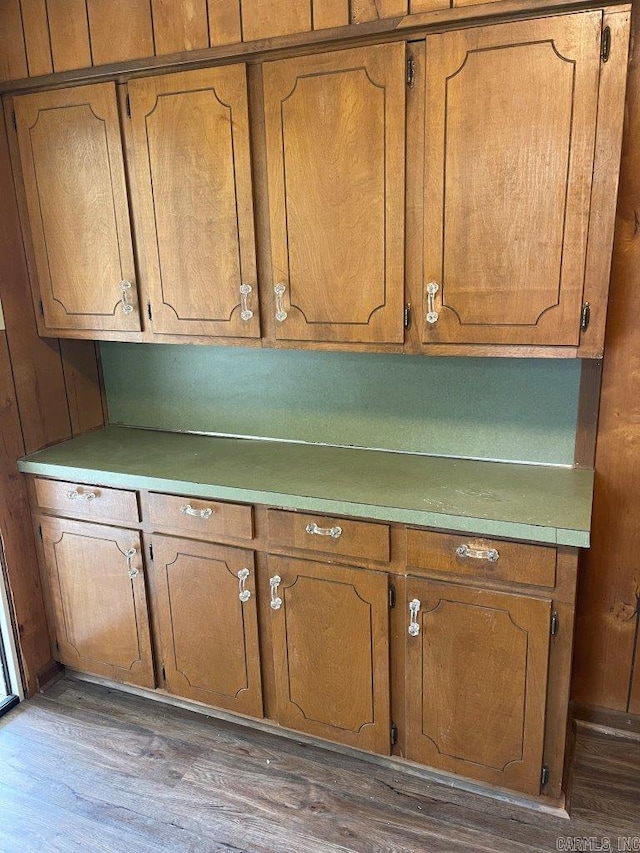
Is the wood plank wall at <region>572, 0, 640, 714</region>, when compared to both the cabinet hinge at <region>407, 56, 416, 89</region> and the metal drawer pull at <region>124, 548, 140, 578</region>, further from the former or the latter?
the metal drawer pull at <region>124, 548, 140, 578</region>

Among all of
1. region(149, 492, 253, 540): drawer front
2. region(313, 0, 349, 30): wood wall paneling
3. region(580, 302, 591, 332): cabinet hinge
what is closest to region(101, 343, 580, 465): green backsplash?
region(580, 302, 591, 332): cabinet hinge

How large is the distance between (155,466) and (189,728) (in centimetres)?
89

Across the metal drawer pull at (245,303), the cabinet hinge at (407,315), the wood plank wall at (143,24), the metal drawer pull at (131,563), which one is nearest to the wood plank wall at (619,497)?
the cabinet hinge at (407,315)

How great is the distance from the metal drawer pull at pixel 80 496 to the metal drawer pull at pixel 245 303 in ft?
2.57

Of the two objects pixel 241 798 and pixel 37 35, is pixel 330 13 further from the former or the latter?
pixel 241 798

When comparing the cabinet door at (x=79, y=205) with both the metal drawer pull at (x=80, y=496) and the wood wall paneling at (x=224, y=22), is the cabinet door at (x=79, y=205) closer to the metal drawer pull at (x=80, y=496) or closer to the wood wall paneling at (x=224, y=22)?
the wood wall paneling at (x=224, y=22)

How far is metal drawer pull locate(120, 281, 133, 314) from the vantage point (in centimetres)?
204

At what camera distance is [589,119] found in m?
1.46

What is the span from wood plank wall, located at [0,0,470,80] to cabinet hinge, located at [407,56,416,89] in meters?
0.10

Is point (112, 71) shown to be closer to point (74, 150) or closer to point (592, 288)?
point (74, 150)

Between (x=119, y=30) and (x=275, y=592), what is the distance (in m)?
1.69

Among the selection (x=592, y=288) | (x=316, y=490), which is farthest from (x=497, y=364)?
(x=316, y=490)

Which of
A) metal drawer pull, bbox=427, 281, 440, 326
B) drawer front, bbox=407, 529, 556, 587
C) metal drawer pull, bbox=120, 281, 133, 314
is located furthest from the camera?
metal drawer pull, bbox=120, 281, 133, 314

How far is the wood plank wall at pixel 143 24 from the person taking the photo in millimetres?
1595
